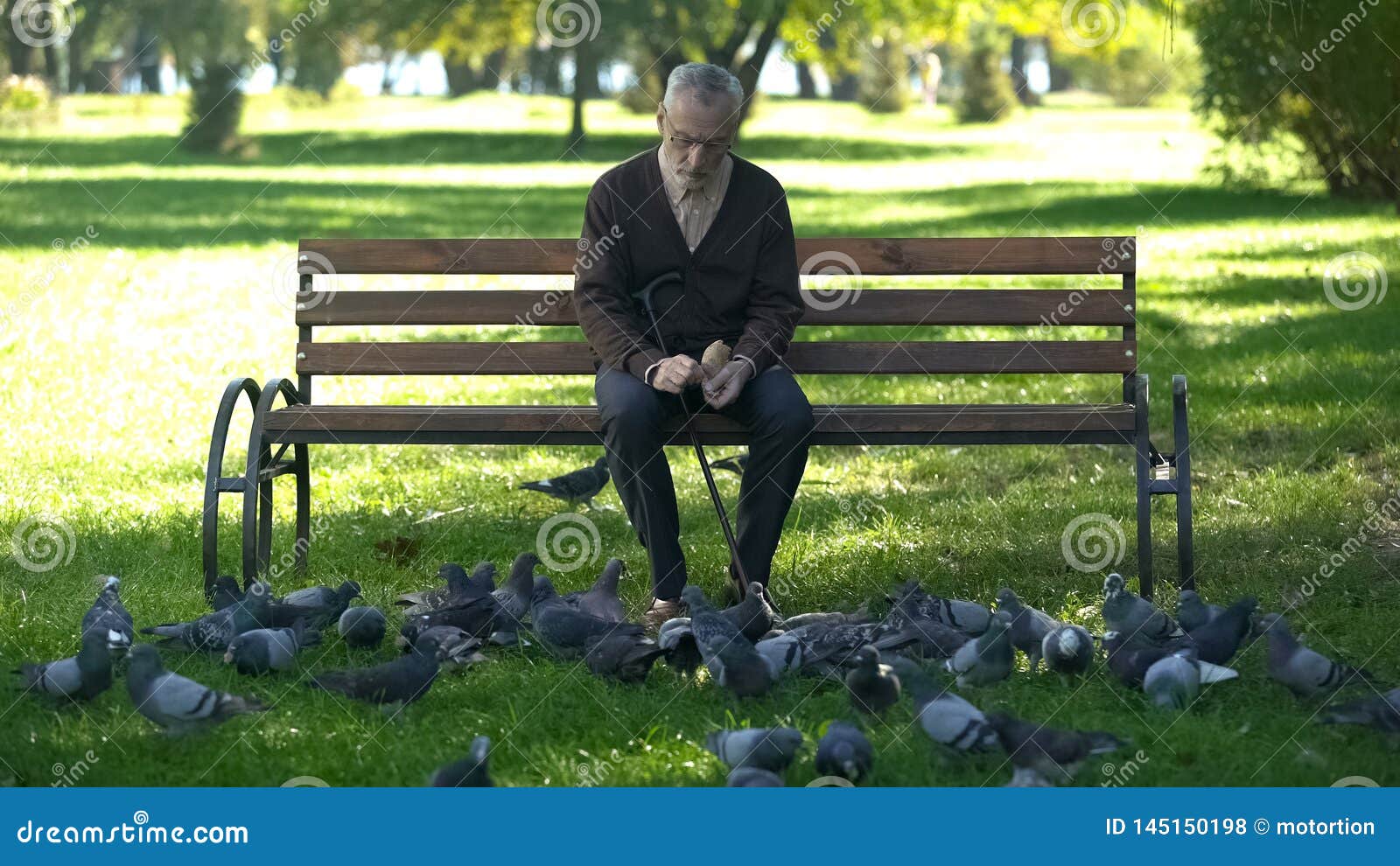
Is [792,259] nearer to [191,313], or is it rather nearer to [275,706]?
[275,706]

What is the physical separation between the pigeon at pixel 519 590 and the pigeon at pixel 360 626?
36 centimetres

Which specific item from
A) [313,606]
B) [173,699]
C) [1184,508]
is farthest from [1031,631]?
[173,699]

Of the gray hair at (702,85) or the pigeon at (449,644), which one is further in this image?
the gray hair at (702,85)

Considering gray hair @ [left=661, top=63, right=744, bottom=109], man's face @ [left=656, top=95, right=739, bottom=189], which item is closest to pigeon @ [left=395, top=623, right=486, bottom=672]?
man's face @ [left=656, top=95, right=739, bottom=189]

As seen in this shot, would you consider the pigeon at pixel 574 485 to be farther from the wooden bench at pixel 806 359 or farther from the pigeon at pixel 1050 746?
the pigeon at pixel 1050 746

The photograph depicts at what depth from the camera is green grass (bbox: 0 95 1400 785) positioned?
3.88m

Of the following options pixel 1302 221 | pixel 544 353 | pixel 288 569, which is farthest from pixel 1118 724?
pixel 1302 221

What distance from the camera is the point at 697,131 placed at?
16.3 ft

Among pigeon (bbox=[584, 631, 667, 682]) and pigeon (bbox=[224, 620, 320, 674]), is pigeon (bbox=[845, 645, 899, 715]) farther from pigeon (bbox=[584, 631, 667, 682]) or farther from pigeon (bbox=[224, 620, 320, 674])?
pigeon (bbox=[224, 620, 320, 674])

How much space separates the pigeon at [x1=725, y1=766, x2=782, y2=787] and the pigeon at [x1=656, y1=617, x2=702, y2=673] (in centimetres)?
72

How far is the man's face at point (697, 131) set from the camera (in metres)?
4.93

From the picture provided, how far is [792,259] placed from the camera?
527 centimetres

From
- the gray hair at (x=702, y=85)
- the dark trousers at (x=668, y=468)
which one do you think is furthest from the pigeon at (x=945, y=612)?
the gray hair at (x=702, y=85)

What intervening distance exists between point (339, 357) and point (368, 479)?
1.51 meters
